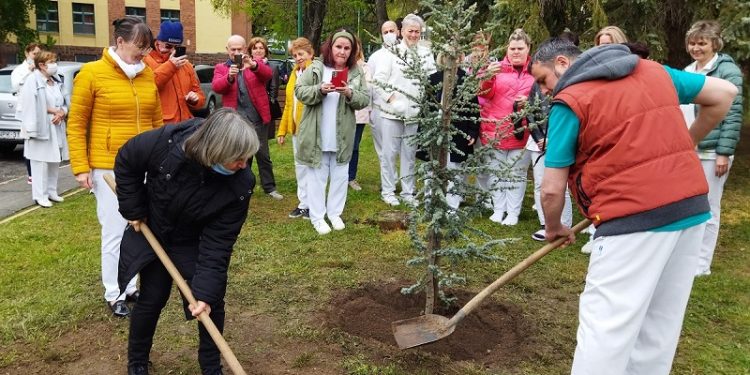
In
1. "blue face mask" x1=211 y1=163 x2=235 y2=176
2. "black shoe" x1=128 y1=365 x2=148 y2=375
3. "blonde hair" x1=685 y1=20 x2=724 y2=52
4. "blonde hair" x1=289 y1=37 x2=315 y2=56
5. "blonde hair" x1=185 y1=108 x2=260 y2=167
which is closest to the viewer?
"blonde hair" x1=185 y1=108 x2=260 y2=167

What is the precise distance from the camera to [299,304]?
15.4 feet

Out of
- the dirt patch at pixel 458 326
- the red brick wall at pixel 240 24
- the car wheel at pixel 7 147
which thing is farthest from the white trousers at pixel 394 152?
the red brick wall at pixel 240 24

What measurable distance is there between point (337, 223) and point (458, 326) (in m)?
2.50

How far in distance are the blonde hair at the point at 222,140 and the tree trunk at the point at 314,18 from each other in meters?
21.2

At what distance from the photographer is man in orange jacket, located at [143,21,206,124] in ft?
18.1

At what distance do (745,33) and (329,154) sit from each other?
17.0 feet

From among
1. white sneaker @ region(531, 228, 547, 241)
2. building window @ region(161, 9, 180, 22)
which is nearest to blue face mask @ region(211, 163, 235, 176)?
white sneaker @ region(531, 228, 547, 241)

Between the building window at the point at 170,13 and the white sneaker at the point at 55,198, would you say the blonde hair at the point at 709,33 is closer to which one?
the white sneaker at the point at 55,198

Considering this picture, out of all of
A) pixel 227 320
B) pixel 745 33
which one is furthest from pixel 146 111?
pixel 745 33

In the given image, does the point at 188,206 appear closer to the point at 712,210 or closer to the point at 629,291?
the point at 629,291

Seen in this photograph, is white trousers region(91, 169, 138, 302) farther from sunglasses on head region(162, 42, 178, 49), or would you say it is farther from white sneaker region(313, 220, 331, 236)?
white sneaker region(313, 220, 331, 236)

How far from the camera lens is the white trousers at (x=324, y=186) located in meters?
6.46

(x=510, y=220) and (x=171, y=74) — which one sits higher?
(x=171, y=74)

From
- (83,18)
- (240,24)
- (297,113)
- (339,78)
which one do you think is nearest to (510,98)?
(339,78)
